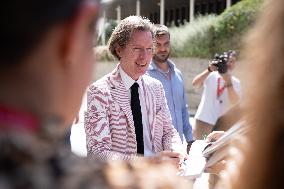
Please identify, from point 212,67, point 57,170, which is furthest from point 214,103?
point 57,170

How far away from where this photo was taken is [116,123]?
3.05 m

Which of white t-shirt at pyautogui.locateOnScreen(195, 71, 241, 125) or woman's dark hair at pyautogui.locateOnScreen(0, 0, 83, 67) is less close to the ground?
woman's dark hair at pyautogui.locateOnScreen(0, 0, 83, 67)

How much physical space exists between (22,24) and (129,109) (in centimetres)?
227

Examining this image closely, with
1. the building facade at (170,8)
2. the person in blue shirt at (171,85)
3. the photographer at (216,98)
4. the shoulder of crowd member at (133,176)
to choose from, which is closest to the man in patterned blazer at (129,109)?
the person in blue shirt at (171,85)

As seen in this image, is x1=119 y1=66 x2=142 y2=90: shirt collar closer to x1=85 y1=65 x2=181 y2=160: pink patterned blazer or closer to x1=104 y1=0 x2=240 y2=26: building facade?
x1=85 y1=65 x2=181 y2=160: pink patterned blazer

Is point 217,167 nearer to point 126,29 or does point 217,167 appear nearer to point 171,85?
point 126,29

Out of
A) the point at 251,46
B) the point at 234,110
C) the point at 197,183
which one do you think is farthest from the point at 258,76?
the point at 197,183

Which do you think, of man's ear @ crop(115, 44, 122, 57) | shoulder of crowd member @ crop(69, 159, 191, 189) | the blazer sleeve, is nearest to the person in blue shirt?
man's ear @ crop(115, 44, 122, 57)

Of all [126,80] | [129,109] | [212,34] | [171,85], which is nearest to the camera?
[129,109]

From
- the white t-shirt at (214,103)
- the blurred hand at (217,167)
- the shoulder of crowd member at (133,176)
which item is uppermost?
the shoulder of crowd member at (133,176)

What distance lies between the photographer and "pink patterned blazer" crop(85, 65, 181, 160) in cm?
297

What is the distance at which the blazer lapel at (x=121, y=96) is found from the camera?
3109 millimetres

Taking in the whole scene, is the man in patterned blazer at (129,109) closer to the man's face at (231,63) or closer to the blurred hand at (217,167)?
the blurred hand at (217,167)

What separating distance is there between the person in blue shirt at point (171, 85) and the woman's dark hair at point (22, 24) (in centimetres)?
376
